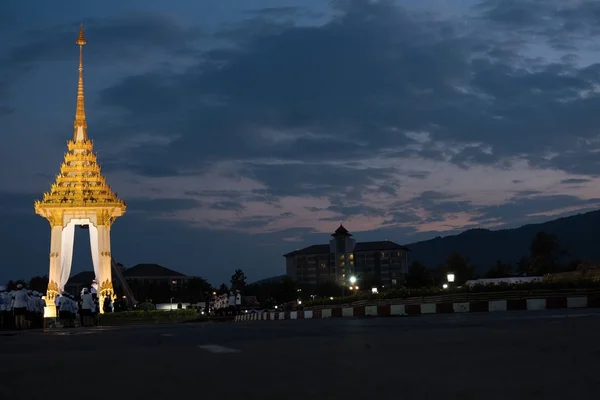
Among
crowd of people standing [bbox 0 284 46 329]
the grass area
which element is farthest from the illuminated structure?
crowd of people standing [bbox 0 284 46 329]

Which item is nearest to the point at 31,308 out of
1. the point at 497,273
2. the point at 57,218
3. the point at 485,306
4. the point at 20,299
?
the point at 20,299

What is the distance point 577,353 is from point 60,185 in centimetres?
7211

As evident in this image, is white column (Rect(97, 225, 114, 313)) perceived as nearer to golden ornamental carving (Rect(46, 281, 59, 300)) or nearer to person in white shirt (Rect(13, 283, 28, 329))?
golden ornamental carving (Rect(46, 281, 59, 300))

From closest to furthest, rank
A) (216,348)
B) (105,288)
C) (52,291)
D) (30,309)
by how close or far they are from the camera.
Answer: (216,348) < (30,309) < (52,291) < (105,288)

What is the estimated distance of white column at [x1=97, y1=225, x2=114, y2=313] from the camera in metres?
73.1

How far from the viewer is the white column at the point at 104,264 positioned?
73062 millimetres

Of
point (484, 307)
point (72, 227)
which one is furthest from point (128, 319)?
point (484, 307)

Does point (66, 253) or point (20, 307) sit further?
point (66, 253)

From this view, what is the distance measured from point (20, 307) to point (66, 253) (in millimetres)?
41805

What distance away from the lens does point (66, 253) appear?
241 ft

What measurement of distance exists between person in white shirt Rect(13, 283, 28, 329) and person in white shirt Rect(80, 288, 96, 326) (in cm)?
274

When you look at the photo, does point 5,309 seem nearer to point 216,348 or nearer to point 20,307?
Answer: point 20,307

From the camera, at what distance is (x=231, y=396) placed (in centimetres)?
523

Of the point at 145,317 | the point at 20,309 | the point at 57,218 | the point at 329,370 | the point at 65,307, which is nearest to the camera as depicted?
the point at 329,370
